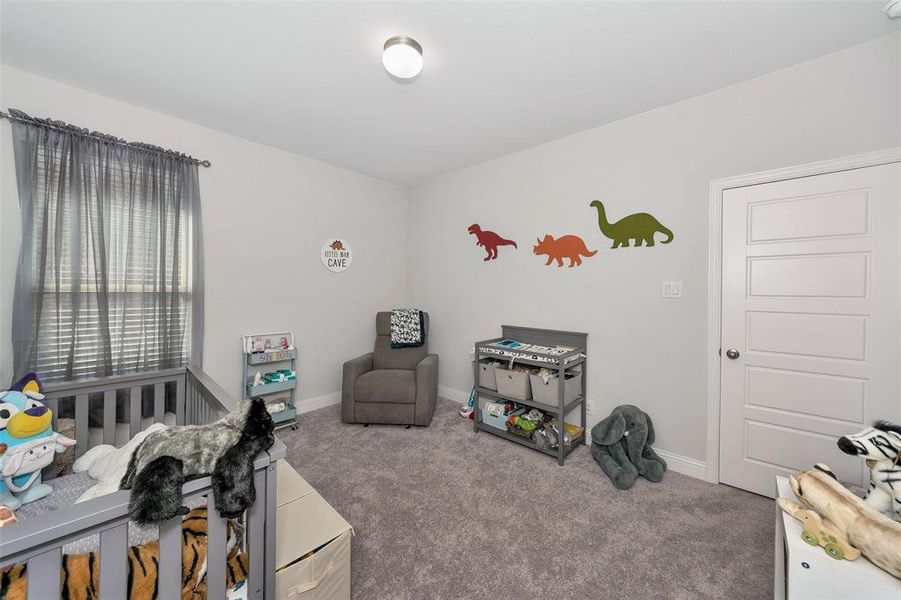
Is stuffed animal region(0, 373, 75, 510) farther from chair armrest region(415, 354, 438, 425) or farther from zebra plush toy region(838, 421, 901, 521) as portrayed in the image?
zebra plush toy region(838, 421, 901, 521)

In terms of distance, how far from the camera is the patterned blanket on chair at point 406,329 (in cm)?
339

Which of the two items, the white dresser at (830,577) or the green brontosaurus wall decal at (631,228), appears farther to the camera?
the green brontosaurus wall decal at (631,228)

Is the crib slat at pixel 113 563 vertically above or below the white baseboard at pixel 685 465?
above

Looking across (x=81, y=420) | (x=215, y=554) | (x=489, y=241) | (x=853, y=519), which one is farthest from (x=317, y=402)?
(x=853, y=519)

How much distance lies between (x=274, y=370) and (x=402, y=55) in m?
2.71

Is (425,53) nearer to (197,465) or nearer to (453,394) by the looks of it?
(197,465)

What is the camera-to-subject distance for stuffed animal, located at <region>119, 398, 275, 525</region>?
0.82m

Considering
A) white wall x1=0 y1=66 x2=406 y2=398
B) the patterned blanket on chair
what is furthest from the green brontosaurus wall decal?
white wall x1=0 y1=66 x2=406 y2=398

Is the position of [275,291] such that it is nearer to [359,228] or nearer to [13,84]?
[359,228]

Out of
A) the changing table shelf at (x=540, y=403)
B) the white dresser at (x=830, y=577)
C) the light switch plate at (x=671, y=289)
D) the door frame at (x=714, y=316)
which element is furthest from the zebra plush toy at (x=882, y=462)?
the changing table shelf at (x=540, y=403)

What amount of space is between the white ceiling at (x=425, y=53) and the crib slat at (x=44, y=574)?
2041mm

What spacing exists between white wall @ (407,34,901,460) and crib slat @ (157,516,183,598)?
2557 millimetres

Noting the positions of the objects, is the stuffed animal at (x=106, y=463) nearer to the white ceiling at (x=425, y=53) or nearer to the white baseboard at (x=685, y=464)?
the white ceiling at (x=425, y=53)

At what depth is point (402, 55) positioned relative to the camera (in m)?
1.66
